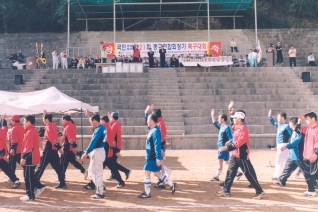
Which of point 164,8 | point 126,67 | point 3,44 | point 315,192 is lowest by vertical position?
point 315,192

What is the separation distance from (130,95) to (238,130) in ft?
43.7

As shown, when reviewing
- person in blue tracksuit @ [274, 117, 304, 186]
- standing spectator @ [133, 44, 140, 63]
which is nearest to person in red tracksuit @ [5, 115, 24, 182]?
person in blue tracksuit @ [274, 117, 304, 186]

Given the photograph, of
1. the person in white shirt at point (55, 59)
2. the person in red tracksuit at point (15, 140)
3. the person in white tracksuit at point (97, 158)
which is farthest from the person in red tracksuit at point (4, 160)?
the person in white shirt at point (55, 59)

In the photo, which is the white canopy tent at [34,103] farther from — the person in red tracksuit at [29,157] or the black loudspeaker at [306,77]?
the black loudspeaker at [306,77]

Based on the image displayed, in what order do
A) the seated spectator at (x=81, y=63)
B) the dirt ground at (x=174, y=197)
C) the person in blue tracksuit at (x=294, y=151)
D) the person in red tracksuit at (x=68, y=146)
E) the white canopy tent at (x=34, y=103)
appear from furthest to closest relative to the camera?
1. the seated spectator at (x=81, y=63)
2. the white canopy tent at (x=34, y=103)
3. the person in red tracksuit at (x=68, y=146)
4. the person in blue tracksuit at (x=294, y=151)
5. the dirt ground at (x=174, y=197)

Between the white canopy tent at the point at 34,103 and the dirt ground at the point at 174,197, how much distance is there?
1.82 m

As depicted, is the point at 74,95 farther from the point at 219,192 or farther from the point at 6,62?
the point at 219,192

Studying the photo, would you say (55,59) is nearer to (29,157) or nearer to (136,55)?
(136,55)

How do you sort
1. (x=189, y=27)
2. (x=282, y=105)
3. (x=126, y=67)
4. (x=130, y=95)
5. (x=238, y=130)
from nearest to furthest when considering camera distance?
(x=238, y=130) → (x=282, y=105) → (x=130, y=95) → (x=126, y=67) → (x=189, y=27)

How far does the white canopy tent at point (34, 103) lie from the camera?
10680mm

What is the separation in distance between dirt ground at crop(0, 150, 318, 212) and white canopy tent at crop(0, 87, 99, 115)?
5.98ft

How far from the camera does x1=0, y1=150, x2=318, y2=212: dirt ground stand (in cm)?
745

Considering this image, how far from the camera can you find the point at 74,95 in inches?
818

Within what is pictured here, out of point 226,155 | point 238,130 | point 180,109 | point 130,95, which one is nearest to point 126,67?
point 130,95
